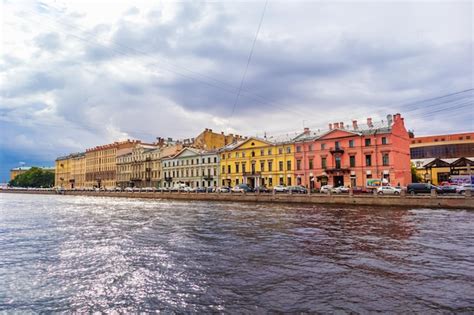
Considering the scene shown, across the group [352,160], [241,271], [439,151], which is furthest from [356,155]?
[241,271]

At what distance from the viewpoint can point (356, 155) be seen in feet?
173

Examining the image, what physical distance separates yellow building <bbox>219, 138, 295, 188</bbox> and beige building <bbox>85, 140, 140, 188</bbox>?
1767 inches

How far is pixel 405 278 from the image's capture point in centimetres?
935

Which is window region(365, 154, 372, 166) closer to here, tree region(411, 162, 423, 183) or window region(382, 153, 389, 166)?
window region(382, 153, 389, 166)

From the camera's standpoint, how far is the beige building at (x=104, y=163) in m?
108

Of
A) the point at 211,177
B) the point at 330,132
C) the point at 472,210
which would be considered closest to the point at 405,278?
the point at 472,210

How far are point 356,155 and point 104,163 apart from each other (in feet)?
292

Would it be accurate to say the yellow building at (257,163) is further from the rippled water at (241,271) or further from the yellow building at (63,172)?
the yellow building at (63,172)

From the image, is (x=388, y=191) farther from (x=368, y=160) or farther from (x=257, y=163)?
(x=257, y=163)

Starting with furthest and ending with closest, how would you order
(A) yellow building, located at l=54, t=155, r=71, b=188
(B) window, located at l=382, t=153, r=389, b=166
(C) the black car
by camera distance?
(A) yellow building, located at l=54, t=155, r=71, b=188 → (B) window, located at l=382, t=153, r=389, b=166 → (C) the black car

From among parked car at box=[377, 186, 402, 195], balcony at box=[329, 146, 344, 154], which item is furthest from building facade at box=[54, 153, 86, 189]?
parked car at box=[377, 186, 402, 195]

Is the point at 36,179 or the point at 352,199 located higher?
the point at 36,179

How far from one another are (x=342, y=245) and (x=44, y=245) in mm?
13250

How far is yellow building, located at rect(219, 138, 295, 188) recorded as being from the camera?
6194 centimetres
